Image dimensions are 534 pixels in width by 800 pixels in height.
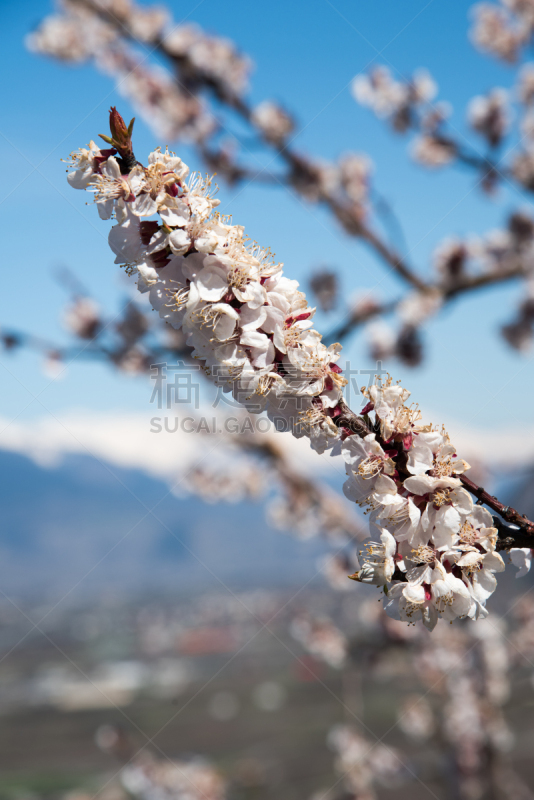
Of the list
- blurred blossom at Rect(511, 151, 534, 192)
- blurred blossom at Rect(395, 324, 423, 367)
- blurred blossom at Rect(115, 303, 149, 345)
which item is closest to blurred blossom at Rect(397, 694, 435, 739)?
blurred blossom at Rect(395, 324, 423, 367)

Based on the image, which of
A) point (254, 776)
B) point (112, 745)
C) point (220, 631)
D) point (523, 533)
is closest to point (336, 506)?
point (112, 745)

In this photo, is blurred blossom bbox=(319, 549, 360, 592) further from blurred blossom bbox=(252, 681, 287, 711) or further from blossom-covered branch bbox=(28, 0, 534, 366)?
blurred blossom bbox=(252, 681, 287, 711)

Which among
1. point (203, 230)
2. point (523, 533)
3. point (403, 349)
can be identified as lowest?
point (523, 533)

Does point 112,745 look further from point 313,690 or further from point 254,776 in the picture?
point 313,690

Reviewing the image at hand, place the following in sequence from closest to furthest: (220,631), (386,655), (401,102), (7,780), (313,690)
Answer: (386,655) → (401,102) → (7,780) → (313,690) → (220,631)

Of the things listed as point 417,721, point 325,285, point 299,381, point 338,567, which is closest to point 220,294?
point 299,381

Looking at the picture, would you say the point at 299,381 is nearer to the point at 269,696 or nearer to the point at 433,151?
the point at 433,151
